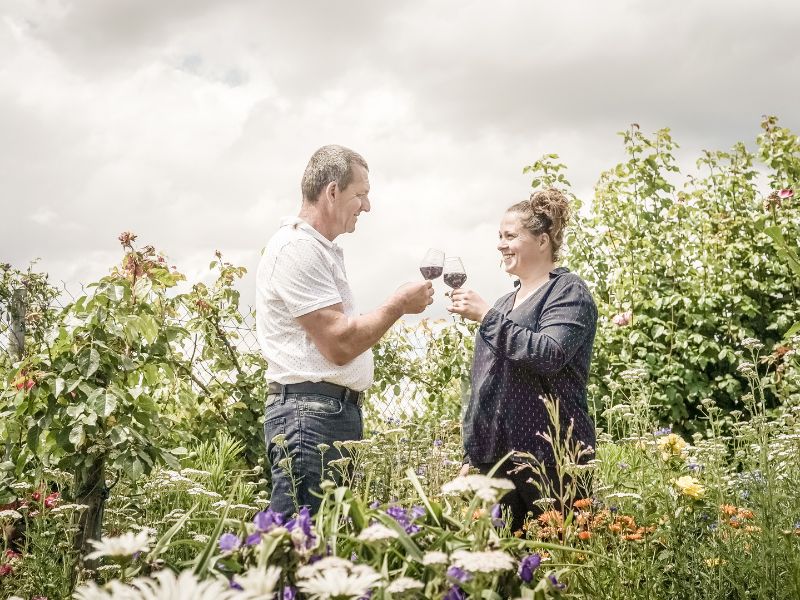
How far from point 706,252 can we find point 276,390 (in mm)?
5318

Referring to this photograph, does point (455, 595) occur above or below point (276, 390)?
below

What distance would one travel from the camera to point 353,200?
2936 millimetres

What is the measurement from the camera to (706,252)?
7164 millimetres

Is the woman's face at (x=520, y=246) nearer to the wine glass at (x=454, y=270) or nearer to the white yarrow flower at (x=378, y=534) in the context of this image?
the wine glass at (x=454, y=270)

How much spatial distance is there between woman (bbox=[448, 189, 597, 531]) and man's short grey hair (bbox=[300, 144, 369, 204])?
0.58 meters

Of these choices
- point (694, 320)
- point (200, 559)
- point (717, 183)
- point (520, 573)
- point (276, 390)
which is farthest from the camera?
point (717, 183)

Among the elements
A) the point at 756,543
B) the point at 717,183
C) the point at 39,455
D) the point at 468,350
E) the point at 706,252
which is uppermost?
the point at 717,183

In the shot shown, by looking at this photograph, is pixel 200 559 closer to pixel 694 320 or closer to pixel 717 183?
pixel 694 320

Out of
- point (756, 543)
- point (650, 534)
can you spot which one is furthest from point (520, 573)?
point (756, 543)

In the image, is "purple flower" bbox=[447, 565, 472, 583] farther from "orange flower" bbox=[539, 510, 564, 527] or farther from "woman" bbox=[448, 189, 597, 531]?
"woman" bbox=[448, 189, 597, 531]

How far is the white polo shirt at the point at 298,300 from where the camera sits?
2.69m

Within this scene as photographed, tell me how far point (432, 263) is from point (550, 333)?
580 millimetres

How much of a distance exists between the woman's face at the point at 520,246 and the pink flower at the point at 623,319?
372 centimetres

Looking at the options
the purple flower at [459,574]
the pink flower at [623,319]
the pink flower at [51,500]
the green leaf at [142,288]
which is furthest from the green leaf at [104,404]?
the pink flower at [623,319]
